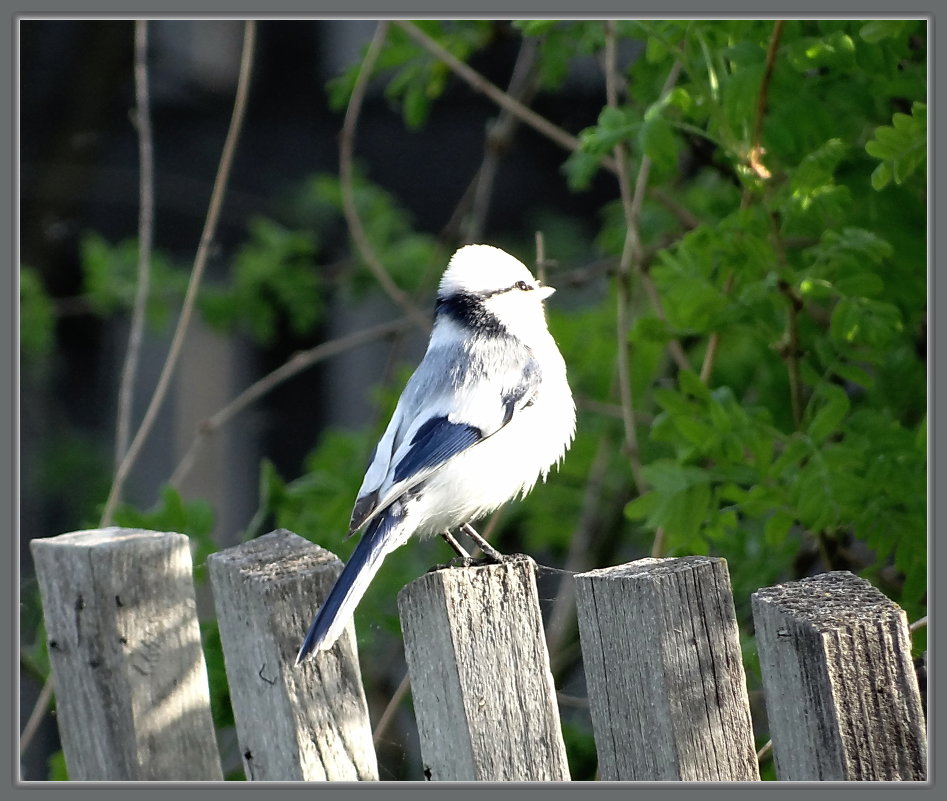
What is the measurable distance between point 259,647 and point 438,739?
0.28 m

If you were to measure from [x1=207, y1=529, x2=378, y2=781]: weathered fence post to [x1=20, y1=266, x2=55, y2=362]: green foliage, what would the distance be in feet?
8.21

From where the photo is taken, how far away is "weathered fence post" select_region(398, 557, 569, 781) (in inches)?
58.5

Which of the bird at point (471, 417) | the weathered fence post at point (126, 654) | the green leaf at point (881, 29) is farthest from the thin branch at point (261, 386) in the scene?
the green leaf at point (881, 29)

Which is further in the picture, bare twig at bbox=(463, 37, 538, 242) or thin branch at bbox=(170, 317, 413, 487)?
bare twig at bbox=(463, 37, 538, 242)

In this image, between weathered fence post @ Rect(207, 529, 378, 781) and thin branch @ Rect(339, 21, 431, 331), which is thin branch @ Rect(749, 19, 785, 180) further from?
weathered fence post @ Rect(207, 529, 378, 781)

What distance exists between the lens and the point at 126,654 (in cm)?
164

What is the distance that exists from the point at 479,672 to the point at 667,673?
0.24 meters

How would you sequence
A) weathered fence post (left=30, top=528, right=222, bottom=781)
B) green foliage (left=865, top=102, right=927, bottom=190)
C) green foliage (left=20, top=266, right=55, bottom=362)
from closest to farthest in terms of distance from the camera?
weathered fence post (left=30, top=528, right=222, bottom=781) < green foliage (left=865, top=102, right=927, bottom=190) < green foliage (left=20, top=266, right=55, bottom=362)

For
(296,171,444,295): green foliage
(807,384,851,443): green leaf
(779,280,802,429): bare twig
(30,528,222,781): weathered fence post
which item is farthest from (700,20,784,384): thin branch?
(296,171,444,295): green foliage

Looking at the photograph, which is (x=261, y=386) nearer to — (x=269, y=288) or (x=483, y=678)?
(x=269, y=288)

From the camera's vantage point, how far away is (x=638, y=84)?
9.07 feet

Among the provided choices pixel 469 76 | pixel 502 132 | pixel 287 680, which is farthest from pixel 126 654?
pixel 502 132

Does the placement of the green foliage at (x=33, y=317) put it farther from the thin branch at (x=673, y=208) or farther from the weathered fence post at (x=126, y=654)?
the weathered fence post at (x=126, y=654)

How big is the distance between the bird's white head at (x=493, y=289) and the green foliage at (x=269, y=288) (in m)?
1.59
